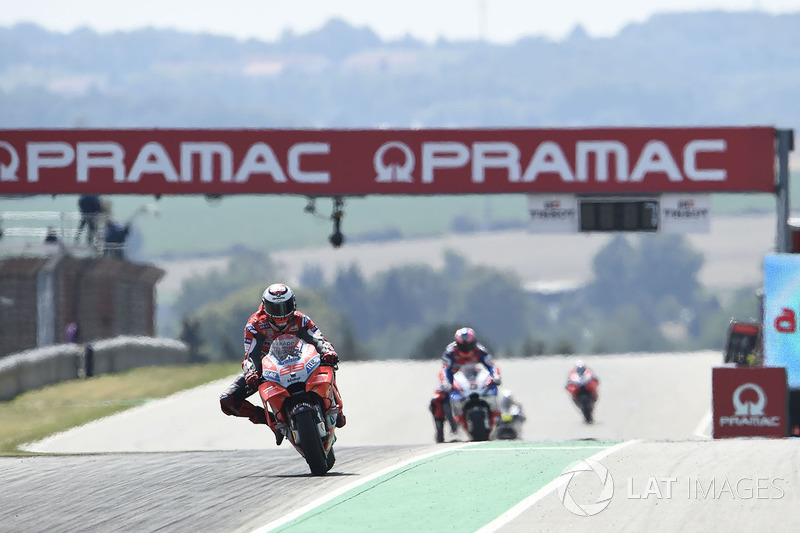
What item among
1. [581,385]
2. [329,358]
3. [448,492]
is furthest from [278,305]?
[581,385]

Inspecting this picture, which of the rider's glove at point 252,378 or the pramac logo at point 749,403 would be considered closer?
the rider's glove at point 252,378

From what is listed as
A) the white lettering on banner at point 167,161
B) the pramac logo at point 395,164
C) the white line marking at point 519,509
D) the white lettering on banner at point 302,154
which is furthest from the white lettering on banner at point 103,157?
the white line marking at point 519,509

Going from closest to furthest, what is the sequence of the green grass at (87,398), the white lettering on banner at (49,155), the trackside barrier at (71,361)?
the white lettering on banner at (49,155) → the green grass at (87,398) → the trackside barrier at (71,361)

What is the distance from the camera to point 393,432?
31.1 m

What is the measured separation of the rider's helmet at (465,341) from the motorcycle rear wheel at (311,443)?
7377 millimetres

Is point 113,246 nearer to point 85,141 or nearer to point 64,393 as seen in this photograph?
point 64,393

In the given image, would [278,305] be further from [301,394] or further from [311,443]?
[311,443]

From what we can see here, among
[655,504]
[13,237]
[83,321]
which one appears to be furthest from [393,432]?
[13,237]

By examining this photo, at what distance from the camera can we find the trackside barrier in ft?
107

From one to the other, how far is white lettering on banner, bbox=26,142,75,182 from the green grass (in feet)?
15.4

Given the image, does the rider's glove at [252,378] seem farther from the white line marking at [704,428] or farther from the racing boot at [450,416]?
the white line marking at [704,428]

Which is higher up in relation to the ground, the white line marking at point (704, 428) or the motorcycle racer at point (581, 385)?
the motorcycle racer at point (581, 385)

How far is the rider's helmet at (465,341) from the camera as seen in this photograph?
21.0m

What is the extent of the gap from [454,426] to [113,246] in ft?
86.8
